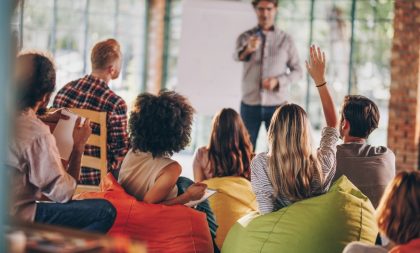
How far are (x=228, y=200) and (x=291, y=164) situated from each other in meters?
0.91

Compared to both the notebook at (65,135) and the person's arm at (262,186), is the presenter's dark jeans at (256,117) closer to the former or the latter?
the person's arm at (262,186)

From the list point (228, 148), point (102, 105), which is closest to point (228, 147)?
point (228, 148)

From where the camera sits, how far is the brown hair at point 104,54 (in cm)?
475

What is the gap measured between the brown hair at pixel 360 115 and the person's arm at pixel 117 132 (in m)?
1.30

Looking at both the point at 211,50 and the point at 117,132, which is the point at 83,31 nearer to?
the point at 211,50

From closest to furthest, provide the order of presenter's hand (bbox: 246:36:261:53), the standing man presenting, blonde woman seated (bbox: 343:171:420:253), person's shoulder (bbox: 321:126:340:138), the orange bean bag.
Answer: blonde woman seated (bbox: 343:171:420:253)
the orange bean bag
person's shoulder (bbox: 321:126:340:138)
presenter's hand (bbox: 246:36:261:53)
the standing man presenting

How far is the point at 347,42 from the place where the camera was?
347 inches

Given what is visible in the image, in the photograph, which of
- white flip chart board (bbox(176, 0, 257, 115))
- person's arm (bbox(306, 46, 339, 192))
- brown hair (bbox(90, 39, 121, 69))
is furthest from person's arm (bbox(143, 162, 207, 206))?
white flip chart board (bbox(176, 0, 257, 115))

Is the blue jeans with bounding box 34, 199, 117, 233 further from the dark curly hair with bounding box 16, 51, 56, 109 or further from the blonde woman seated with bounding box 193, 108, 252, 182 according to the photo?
the blonde woman seated with bounding box 193, 108, 252, 182

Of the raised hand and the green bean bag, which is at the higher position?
the raised hand

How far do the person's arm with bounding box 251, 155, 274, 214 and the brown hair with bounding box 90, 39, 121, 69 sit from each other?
1427mm

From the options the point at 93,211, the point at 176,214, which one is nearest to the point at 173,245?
the point at 176,214

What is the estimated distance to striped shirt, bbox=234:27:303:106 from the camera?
21.5 feet

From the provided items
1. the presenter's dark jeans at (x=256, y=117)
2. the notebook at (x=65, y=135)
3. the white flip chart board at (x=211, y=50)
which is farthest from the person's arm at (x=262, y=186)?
the white flip chart board at (x=211, y=50)
